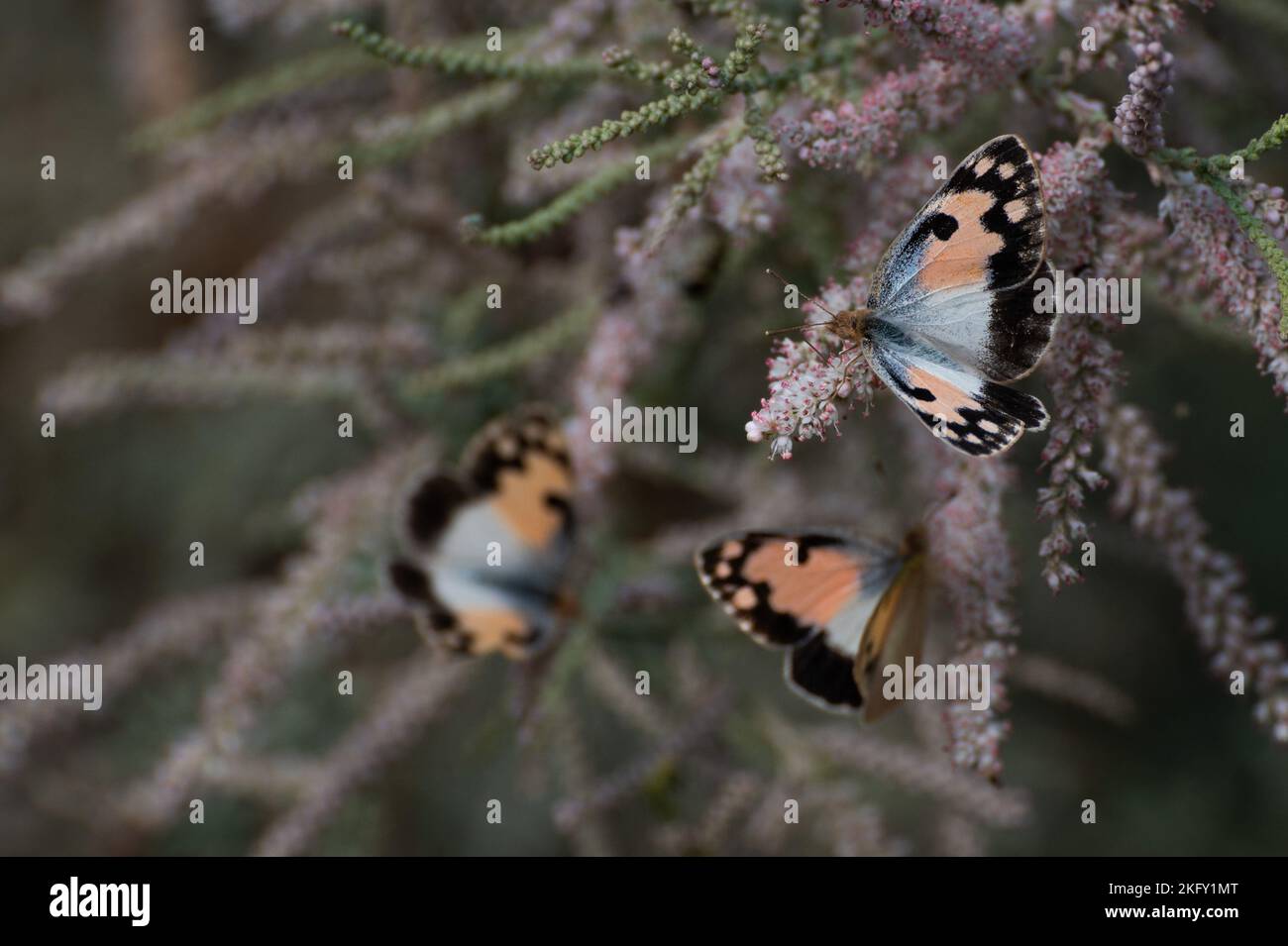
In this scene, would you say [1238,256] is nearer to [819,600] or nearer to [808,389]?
[808,389]

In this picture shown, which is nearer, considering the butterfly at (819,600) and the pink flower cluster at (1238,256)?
the pink flower cluster at (1238,256)

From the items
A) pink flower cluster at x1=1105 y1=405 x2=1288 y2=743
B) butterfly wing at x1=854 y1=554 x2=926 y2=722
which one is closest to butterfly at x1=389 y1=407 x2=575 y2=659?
butterfly wing at x1=854 y1=554 x2=926 y2=722

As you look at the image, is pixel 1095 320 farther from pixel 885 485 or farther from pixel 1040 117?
pixel 885 485

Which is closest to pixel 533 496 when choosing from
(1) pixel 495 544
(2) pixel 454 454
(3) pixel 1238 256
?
(1) pixel 495 544

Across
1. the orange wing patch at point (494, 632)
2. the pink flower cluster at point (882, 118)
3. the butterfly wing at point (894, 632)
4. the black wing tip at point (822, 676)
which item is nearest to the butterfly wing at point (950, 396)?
the pink flower cluster at point (882, 118)

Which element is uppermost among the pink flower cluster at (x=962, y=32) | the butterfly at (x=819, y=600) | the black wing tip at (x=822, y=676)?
the pink flower cluster at (x=962, y=32)

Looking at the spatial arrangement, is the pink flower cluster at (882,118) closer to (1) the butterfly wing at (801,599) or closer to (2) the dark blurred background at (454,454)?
(2) the dark blurred background at (454,454)

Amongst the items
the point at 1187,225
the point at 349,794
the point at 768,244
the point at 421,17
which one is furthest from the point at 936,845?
the point at 421,17
